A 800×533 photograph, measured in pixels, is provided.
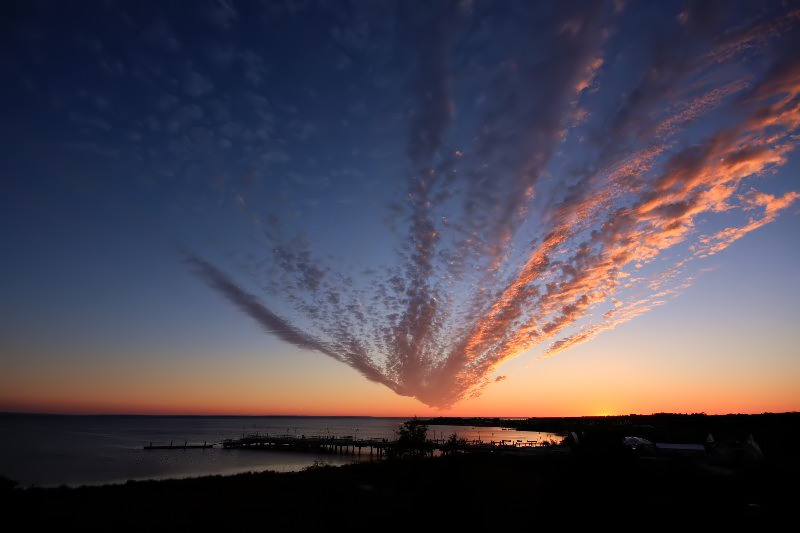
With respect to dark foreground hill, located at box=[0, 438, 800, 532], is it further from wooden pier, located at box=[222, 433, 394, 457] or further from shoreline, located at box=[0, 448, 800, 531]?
wooden pier, located at box=[222, 433, 394, 457]

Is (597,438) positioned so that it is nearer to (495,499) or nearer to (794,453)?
(495,499)

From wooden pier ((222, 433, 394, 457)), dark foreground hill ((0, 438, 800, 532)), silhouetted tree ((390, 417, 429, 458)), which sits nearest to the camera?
dark foreground hill ((0, 438, 800, 532))

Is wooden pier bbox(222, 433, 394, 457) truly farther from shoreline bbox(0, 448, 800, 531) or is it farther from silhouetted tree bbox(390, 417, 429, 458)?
shoreline bbox(0, 448, 800, 531)

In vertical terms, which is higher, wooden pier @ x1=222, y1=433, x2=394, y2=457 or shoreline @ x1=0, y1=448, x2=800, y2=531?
shoreline @ x1=0, y1=448, x2=800, y2=531

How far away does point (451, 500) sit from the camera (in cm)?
1702

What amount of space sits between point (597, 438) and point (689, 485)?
1554 centimetres

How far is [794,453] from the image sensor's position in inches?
1353

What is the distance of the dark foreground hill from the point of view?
314 inches

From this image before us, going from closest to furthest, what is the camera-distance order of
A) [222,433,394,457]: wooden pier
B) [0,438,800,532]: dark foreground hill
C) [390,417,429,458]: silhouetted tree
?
[0,438,800,532]: dark foreground hill, [390,417,429,458]: silhouetted tree, [222,433,394,457]: wooden pier

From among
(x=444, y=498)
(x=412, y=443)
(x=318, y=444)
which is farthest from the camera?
(x=318, y=444)

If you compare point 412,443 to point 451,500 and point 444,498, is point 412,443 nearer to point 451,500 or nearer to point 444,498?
point 451,500

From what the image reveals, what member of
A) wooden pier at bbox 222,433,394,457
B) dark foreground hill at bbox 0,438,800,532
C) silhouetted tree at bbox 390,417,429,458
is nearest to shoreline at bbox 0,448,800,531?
dark foreground hill at bbox 0,438,800,532

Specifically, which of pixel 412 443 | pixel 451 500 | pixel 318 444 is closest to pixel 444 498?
pixel 451 500

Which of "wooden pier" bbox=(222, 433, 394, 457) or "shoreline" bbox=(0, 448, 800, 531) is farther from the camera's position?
"wooden pier" bbox=(222, 433, 394, 457)
